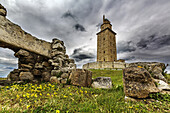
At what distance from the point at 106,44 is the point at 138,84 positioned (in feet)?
A: 103

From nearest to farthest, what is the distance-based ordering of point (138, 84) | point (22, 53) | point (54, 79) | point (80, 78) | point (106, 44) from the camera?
1. point (138, 84)
2. point (22, 53)
3. point (80, 78)
4. point (54, 79)
5. point (106, 44)

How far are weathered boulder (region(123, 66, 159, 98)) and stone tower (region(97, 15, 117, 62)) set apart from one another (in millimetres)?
28448

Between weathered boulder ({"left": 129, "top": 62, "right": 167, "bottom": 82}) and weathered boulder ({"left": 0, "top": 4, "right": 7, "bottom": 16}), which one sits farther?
weathered boulder ({"left": 129, "top": 62, "right": 167, "bottom": 82})

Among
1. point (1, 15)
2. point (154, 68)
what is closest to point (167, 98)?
point (154, 68)

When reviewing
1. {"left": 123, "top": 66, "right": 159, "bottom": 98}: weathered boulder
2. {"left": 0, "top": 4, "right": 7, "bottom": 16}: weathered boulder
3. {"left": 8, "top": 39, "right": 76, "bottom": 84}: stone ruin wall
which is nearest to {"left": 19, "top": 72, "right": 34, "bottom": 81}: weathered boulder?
{"left": 8, "top": 39, "right": 76, "bottom": 84}: stone ruin wall

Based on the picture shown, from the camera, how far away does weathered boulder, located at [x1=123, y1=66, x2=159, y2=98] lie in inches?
108

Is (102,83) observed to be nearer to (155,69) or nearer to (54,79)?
(54,79)

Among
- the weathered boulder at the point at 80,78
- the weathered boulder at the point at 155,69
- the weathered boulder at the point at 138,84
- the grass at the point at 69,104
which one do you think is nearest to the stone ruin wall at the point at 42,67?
the weathered boulder at the point at 80,78

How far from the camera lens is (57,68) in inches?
196

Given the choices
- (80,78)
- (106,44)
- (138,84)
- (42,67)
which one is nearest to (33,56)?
(42,67)

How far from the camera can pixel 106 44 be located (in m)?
32.6

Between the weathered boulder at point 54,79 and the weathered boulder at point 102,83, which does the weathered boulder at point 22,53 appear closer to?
the weathered boulder at point 54,79

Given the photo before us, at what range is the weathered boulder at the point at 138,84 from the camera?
273cm

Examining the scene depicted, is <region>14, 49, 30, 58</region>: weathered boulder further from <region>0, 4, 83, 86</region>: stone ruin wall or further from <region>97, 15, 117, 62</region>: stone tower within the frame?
<region>97, 15, 117, 62</region>: stone tower
